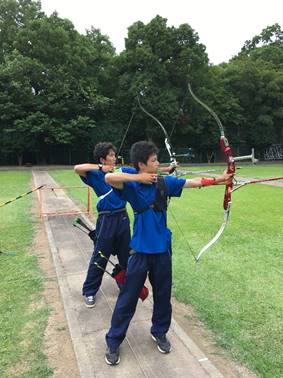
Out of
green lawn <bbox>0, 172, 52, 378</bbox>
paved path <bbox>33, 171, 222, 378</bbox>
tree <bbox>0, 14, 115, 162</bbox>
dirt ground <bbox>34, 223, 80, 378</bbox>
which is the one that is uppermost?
tree <bbox>0, 14, 115, 162</bbox>

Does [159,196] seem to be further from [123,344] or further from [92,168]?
[123,344]

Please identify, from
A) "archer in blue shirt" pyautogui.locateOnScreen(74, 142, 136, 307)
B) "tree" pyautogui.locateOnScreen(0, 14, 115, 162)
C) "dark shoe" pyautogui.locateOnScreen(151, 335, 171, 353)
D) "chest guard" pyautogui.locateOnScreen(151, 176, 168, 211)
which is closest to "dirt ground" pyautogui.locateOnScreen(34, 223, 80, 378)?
"archer in blue shirt" pyautogui.locateOnScreen(74, 142, 136, 307)

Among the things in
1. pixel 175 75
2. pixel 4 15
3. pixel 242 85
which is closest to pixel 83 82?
pixel 175 75

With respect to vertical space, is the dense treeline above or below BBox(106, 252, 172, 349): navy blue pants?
above

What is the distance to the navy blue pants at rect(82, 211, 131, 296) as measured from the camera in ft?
14.4

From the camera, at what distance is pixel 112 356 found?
333cm

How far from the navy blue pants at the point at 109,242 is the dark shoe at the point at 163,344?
1.04 metres

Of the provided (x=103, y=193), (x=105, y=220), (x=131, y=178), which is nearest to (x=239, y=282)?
(x=105, y=220)

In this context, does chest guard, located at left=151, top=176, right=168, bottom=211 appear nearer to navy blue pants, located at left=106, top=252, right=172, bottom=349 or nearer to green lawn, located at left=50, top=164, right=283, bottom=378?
navy blue pants, located at left=106, top=252, right=172, bottom=349

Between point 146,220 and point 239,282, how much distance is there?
8.02ft

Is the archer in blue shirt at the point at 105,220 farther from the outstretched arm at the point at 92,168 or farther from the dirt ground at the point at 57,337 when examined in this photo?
the dirt ground at the point at 57,337

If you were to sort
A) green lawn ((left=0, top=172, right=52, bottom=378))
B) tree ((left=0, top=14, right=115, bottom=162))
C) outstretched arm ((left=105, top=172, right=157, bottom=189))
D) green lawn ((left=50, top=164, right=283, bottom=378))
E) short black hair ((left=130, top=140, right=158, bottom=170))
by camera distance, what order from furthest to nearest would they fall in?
tree ((left=0, top=14, right=115, bottom=162)) → green lawn ((left=50, top=164, right=283, bottom=378)) → green lawn ((left=0, top=172, right=52, bottom=378)) → short black hair ((left=130, top=140, right=158, bottom=170)) → outstretched arm ((left=105, top=172, right=157, bottom=189))

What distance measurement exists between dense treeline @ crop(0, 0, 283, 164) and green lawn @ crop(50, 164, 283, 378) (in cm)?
2053

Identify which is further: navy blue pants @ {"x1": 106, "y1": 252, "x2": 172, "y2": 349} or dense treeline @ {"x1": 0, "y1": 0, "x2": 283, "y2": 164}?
dense treeline @ {"x1": 0, "y1": 0, "x2": 283, "y2": 164}
